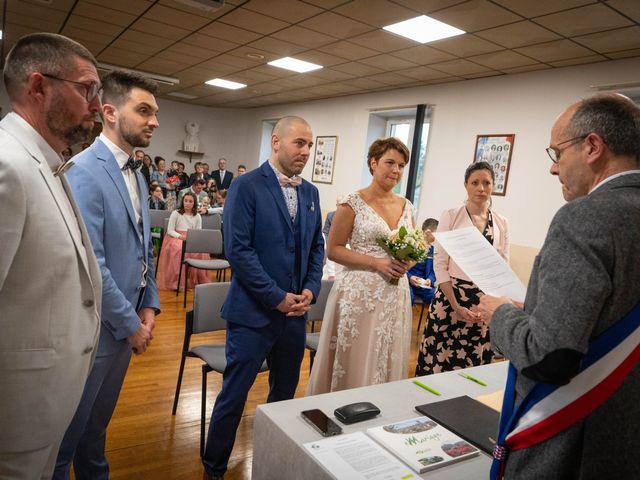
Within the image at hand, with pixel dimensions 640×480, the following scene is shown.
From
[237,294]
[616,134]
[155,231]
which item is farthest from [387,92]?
[616,134]

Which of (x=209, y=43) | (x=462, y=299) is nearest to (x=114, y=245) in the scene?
(x=462, y=299)

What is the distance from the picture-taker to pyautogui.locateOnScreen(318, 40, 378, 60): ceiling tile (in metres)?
5.64

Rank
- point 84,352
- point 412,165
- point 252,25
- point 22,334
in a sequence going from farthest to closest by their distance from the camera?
point 412,165, point 252,25, point 84,352, point 22,334

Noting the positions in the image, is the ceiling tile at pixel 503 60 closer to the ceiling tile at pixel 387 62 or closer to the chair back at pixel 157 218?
the ceiling tile at pixel 387 62

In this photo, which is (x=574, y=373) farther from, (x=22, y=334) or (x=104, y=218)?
(x=104, y=218)

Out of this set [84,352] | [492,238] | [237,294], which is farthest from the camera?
[492,238]

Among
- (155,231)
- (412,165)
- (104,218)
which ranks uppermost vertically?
(412,165)

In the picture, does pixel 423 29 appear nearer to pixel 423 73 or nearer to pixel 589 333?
pixel 423 73

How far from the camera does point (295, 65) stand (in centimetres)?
704

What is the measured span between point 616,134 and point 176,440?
2630 mm

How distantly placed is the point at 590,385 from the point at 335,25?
4.87 metres

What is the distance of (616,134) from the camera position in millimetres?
962

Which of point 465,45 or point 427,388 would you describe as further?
point 465,45

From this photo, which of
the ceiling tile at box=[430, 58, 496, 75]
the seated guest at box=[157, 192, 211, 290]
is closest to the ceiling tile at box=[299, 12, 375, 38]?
the ceiling tile at box=[430, 58, 496, 75]
